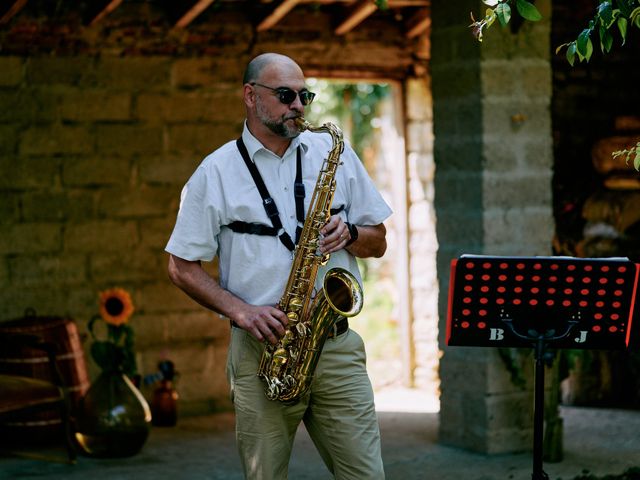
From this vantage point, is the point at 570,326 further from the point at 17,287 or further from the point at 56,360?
the point at 17,287

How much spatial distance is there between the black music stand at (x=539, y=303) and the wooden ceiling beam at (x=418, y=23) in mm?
4387

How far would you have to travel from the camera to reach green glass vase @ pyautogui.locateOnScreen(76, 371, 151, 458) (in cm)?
642

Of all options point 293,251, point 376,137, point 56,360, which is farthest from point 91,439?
point 376,137

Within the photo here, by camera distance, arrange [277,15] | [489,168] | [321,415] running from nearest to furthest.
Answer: [321,415] → [489,168] → [277,15]

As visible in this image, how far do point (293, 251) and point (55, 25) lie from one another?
3898mm

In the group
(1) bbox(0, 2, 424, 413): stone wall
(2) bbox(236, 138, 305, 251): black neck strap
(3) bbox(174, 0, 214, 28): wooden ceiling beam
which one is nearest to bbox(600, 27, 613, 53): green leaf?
(2) bbox(236, 138, 305, 251): black neck strap

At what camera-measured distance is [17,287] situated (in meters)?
7.14

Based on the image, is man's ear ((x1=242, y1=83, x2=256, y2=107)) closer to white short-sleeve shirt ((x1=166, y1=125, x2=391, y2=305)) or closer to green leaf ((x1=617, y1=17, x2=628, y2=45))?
white short-sleeve shirt ((x1=166, y1=125, x2=391, y2=305))

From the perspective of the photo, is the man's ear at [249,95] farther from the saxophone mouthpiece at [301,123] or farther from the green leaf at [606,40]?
the green leaf at [606,40]

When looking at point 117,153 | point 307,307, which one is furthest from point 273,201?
point 117,153

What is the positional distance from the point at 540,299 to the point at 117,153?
3.93 meters

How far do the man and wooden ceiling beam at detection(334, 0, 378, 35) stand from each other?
378cm

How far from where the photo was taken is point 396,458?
21.0ft

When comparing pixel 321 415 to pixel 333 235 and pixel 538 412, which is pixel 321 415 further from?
pixel 538 412
